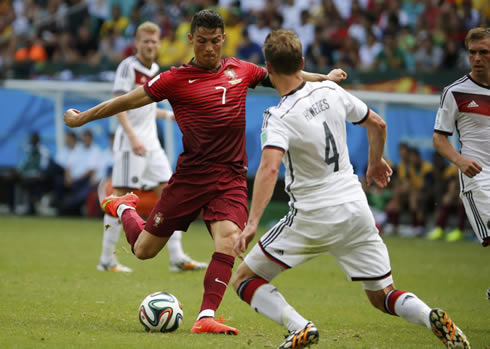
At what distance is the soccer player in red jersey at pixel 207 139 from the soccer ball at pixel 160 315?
23 centimetres

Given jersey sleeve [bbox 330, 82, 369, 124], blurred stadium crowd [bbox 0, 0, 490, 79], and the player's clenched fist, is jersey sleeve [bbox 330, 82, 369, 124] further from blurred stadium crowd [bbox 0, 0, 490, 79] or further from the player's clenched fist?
blurred stadium crowd [bbox 0, 0, 490, 79]

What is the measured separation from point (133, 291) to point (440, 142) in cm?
365

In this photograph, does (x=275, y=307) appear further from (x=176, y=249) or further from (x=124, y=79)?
(x=124, y=79)

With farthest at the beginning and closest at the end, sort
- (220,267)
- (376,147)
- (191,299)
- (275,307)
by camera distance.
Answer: (191,299)
(220,267)
(376,147)
(275,307)

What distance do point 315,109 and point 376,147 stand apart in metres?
0.70

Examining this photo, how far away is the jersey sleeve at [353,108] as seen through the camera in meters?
5.64

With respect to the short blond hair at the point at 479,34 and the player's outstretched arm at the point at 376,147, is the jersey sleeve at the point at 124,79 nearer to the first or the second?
the short blond hair at the point at 479,34

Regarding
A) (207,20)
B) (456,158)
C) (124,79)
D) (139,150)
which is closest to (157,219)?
(207,20)

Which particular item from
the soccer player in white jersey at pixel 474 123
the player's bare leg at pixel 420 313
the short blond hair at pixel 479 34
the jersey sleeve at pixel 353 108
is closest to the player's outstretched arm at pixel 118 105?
the jersey sleeve at pixel 353 108

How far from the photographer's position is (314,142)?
17.8 ft

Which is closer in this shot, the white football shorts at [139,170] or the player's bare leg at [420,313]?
the player's bare leg at [420,313]

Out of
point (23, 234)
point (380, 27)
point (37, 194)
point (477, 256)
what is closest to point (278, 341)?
point (477, 256)

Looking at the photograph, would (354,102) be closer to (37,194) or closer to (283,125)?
(283,125)

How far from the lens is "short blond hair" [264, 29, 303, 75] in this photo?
540 centimetres
